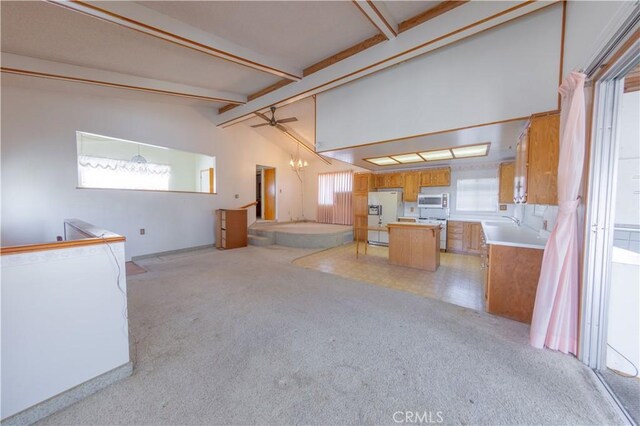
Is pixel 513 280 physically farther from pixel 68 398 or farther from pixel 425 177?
pixel 425 177

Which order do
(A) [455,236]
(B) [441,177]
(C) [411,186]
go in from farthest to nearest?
(C) [411,186] → (B) [441,177] → (A) [455,236]

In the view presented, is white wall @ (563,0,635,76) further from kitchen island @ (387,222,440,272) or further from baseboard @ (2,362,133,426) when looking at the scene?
baseboard @ (2,362,133,426)

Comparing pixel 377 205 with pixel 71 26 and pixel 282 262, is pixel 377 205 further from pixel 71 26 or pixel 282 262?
pixel 71 26

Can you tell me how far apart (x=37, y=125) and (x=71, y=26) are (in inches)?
92.5

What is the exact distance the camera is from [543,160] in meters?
2.28

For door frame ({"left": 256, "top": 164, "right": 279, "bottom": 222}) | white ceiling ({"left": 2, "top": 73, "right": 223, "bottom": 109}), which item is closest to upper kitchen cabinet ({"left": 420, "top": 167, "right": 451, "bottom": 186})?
door frame ({"left": 256, "top": 164, "right": 279, "bottom": 222})

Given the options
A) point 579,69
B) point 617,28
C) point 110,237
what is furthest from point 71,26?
point 579,69

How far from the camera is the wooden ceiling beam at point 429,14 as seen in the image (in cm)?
246

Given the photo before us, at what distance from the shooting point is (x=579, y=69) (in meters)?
1.85

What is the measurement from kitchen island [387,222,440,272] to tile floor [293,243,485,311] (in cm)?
16

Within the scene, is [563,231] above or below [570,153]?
below

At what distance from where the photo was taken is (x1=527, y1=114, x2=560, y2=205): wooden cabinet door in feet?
7.29

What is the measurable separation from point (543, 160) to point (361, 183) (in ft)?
16.8

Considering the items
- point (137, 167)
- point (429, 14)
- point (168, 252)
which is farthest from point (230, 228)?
point (429, 14)
